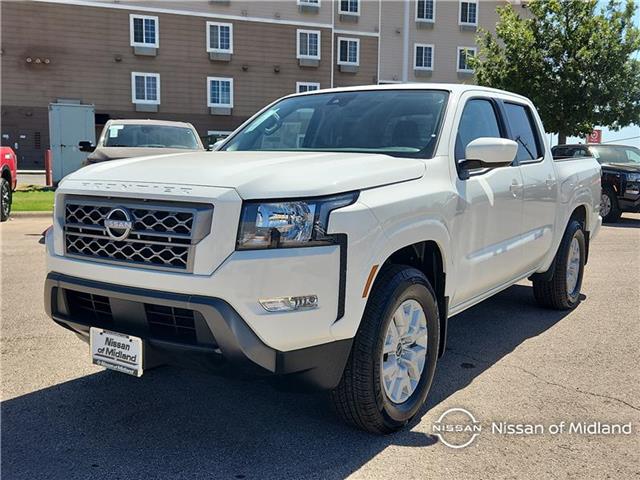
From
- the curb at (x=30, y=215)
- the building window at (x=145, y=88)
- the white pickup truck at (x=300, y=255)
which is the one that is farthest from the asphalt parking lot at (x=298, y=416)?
the building window at (x=145, y=88)

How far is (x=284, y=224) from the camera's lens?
2.81 meters

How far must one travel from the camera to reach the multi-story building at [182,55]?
1385 inches

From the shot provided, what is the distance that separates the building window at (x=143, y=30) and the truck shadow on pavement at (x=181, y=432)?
35.4 metres

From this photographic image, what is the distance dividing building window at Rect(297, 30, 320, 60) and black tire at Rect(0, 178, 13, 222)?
2995cm

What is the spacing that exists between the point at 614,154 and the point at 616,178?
4.34 ft

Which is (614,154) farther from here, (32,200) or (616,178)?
(32,200)

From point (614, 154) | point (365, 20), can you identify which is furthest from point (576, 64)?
point (365, 20)

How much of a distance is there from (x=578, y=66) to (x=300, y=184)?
22.2 m

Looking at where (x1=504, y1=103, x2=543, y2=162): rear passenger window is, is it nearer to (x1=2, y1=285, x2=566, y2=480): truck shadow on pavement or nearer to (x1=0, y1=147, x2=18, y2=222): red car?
(x1=2, y1=285, x2=566, y2=480): truck shadow on pavement

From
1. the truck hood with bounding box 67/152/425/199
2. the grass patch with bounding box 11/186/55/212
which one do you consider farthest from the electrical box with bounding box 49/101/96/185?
the truck hood with bounding box 67/152/425/199

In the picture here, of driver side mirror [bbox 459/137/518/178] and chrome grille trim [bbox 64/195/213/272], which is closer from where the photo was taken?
chrome grille trim [bbox 64/195/213/272]

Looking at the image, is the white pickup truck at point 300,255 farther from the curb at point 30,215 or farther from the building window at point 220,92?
the building window at point 220,92

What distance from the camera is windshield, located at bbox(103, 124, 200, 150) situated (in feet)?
33.4

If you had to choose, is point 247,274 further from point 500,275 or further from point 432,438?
point 500,275
